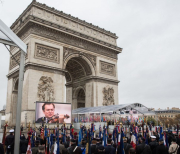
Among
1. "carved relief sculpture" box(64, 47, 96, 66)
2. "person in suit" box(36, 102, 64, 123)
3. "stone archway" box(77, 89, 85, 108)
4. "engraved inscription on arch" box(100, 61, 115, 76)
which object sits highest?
"carved relief sculpture" box(64, 47, 96, 66)

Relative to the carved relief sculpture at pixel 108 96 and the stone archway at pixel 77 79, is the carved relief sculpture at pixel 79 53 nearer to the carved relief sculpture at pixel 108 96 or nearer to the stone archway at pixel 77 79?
the stone archway at pixel 77 79

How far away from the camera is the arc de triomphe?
22875mm

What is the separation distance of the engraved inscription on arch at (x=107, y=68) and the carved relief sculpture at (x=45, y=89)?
30.5ft

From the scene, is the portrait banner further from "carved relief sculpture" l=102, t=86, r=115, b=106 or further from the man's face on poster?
"carved relief sculpture" l=102, t=86, r=115, b=106

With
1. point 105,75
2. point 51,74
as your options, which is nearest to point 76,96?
point 105,75

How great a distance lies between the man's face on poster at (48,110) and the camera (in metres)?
20.5

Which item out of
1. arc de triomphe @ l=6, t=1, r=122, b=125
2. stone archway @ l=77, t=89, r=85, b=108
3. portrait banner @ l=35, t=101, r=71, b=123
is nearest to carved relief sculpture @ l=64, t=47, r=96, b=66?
arc de triomphe @ l=6, t=1, r=122, b=125

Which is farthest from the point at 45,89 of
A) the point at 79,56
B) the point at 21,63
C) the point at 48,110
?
the point at 21,63

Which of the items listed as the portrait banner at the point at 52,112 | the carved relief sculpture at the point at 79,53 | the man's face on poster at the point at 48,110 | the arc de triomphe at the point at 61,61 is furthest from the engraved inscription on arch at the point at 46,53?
the man's face on poster at the point at 48,110

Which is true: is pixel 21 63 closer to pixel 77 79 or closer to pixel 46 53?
pixel 46 53

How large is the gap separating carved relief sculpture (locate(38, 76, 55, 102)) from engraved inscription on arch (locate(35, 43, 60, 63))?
2511mm

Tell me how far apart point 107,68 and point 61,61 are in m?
8.44

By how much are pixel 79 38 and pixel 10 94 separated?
1185cm

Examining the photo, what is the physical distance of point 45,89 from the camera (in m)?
23.1
